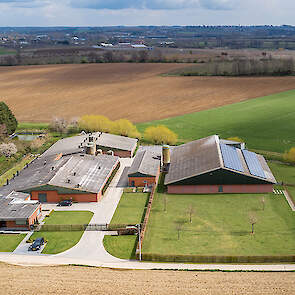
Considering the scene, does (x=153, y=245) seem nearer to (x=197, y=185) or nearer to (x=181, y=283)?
(x=181, y=283)

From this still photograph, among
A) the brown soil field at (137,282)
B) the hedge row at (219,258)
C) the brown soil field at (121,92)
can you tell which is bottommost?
the brown soil field at (121,92)

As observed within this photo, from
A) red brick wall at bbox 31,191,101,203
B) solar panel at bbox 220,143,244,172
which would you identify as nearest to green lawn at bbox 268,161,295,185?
solar panel at bbox 220,143,244,172

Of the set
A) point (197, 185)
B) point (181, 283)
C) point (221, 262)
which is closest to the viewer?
point (181, 283)

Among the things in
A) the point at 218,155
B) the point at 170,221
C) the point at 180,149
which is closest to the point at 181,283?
the point at 170,221

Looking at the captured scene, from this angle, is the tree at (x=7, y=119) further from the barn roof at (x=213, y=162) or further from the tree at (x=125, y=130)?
the barn roof at (x=213, y=162)

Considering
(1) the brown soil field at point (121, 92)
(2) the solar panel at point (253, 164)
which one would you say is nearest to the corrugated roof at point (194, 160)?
(2) the solar panel at point (253, 164)

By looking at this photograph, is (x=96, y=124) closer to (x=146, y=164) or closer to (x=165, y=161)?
(x=165, y=161)
